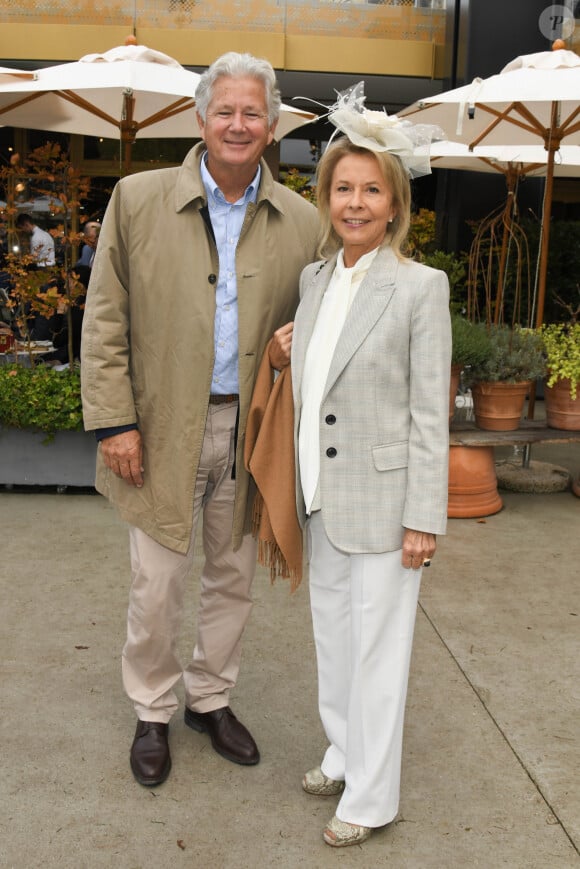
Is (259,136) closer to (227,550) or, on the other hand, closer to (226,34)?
(227,550)

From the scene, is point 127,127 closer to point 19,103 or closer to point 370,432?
point 19,103

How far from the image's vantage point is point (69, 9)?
11.5m

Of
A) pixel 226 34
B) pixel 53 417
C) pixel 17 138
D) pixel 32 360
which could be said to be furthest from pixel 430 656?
pixel 17 138

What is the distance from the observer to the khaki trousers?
2809mm

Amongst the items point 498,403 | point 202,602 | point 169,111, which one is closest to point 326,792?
point 202,602

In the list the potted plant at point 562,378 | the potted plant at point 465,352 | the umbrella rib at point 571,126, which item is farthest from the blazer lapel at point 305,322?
the umbrella rib at point 571,126

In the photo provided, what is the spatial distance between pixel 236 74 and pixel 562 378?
13.0ft

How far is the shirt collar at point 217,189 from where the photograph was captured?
272 cm

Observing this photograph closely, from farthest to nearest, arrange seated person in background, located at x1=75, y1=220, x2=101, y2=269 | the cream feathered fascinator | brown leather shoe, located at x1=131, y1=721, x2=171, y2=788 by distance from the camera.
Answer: seated person in background, located at x1=75, y1=220, x2=101, y2=269, brown leather shoe, located at x1=131, y1=721, x2=171, y2=788, the cream feathered fascinator

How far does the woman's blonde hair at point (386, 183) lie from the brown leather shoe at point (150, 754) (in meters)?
1.62

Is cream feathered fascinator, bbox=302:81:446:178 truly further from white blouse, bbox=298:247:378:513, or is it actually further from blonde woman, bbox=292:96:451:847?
white blouse, bbox=298:247:378:513

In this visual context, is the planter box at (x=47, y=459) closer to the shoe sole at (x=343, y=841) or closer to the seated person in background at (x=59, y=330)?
the seated person in background at (x=59, y=330)

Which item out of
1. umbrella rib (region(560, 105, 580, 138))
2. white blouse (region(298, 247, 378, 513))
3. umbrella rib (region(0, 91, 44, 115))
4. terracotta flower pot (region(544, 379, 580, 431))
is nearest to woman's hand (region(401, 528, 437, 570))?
white blouse (region(298, 247, 378, 513))

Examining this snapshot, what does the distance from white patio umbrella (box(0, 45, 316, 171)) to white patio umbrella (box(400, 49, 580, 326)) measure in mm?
1153
